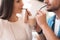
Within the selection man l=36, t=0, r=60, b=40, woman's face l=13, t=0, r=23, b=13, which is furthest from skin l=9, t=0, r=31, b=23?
man l=36, t=0, r=60, b=40

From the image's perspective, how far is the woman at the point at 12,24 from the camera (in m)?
1.23

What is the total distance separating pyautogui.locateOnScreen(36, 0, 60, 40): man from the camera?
115cm

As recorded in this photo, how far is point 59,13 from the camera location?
130 centimetres

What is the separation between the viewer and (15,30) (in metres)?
1.28

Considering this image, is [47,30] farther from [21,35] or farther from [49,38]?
[21,35]

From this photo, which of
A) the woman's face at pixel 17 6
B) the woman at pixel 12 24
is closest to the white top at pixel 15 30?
the woman at pixel 12 24

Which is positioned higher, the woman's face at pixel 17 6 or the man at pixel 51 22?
the woman's face at pixel 17 6

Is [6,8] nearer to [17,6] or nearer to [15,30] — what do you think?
[17,6]

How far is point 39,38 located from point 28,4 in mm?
914

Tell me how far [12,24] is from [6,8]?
0.51 feet

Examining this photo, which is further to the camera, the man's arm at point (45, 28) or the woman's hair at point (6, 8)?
the woman's hair at point (6, 8)

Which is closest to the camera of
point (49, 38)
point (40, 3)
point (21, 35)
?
point (49, 38)

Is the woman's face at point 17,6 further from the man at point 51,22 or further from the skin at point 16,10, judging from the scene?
the man at point 51,22

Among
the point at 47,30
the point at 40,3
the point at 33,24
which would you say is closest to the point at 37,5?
the point at 40,3
